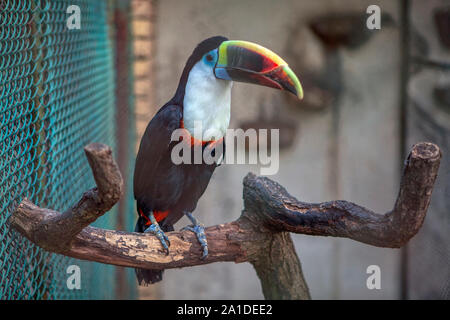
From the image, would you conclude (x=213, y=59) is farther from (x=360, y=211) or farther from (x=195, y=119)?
(x=360, y=211)

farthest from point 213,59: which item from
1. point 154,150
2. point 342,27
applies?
point 342,27

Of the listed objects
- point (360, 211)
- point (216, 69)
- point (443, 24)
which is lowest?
point (360, 211)

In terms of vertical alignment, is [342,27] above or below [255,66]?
above

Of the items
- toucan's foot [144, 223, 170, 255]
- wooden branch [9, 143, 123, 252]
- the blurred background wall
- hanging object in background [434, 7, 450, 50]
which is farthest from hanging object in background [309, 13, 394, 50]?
wooden branch [9, 143, 123, 252]

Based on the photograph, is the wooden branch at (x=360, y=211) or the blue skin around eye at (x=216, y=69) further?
the blue skin around eye at (x=216, y=69)

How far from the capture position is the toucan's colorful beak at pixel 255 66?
1.60 m

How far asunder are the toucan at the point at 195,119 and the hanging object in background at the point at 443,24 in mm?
1908

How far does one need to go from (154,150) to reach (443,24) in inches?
87.4

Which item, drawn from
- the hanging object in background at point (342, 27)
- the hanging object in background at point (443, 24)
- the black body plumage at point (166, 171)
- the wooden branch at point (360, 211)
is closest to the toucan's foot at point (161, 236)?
the black body plumage at point (166, 171)

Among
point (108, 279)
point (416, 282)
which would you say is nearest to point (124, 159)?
point (108, 279)

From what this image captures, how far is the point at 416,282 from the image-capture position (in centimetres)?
351

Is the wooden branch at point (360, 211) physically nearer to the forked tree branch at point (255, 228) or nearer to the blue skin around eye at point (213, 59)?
the forked tree branch at point (255, 228)

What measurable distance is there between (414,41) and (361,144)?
29.6 inches

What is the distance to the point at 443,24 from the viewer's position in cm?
323
